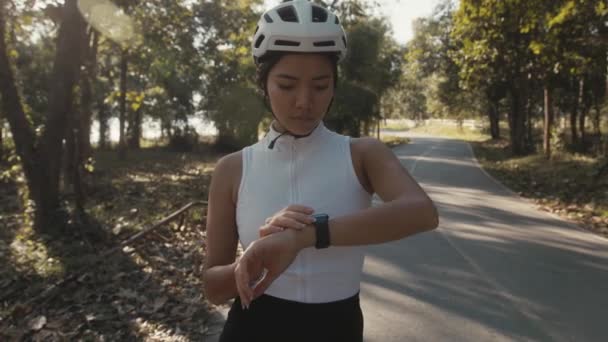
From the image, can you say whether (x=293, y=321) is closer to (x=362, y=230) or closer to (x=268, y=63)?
(x=362, y=230)

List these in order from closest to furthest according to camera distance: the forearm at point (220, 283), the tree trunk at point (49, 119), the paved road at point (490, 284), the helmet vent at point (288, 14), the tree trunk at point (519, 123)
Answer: the forearm at point (220, 283) → the helmet vent at point (288, 14) → the paved road at point (490, 284) → the tree trunk at point (49, 119) → the tree trunk at point (519, 123)

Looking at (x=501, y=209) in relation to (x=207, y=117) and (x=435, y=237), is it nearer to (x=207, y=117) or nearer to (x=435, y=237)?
(x=435, y=237)

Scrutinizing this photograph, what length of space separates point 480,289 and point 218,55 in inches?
540

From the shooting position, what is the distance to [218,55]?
17.0m

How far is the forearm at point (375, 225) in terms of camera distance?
1.34m

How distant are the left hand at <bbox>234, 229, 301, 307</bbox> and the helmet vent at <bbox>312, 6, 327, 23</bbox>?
0.74 m

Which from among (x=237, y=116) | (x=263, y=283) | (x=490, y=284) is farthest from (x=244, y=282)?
(x=237, y=116)

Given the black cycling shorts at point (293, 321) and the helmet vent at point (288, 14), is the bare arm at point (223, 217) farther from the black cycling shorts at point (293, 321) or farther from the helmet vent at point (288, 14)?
the helmet vent at point (288, 14)

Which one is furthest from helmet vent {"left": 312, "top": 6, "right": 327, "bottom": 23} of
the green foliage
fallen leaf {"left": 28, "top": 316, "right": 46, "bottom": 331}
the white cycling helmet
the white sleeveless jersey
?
the green foliage

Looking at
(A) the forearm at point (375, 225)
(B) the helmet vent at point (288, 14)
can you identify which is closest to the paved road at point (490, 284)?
(A) the forearm at point (375, 225)

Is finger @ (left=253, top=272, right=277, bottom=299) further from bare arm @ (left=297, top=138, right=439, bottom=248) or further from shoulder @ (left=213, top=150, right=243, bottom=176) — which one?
shoulder @ (left=213, top=150, right=243, bottom=176)

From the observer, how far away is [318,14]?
163 cm

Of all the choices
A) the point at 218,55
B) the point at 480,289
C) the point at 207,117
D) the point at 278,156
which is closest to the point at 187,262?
the point at 480,289

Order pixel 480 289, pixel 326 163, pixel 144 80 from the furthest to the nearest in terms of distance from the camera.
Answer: pixel 144 80 → pixel 480 289 → pixel 326 163
